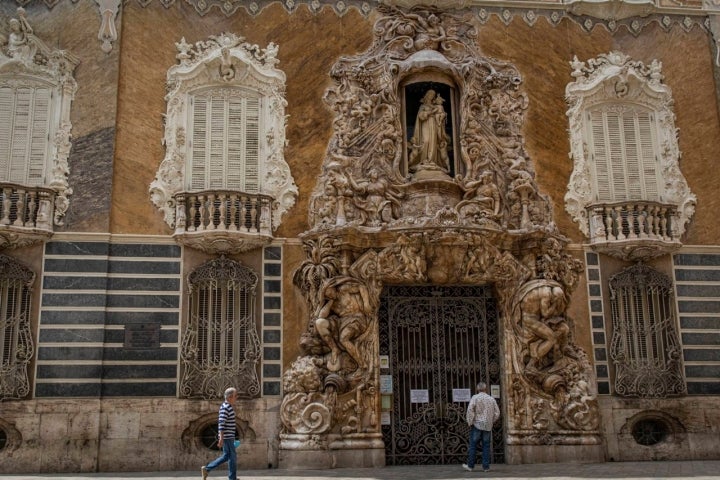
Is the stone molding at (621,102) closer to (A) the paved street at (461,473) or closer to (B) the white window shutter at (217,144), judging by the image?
(A) the paved street at (461,473)

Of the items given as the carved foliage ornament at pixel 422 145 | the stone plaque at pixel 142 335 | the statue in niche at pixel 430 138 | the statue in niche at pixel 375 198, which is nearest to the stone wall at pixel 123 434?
the stone plaque at pixel 142 335

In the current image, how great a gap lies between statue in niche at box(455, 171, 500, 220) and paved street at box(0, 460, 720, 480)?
5.22 m

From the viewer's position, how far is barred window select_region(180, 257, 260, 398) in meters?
16.5

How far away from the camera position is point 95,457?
1580 centimetres

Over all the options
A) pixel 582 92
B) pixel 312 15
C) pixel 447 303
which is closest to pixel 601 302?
pixel 447 303

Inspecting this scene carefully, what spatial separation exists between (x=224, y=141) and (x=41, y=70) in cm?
415

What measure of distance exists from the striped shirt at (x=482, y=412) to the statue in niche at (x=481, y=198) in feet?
13.0

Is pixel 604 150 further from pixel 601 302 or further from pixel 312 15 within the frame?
pixel 312 15

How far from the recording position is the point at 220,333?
1686cm

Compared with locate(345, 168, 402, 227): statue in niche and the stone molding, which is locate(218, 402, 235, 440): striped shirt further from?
the stone molding

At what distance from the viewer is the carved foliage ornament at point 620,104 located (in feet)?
61.0

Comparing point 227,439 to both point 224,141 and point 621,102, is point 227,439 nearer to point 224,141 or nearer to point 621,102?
point 224,141

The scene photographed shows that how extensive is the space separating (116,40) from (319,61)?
446cm

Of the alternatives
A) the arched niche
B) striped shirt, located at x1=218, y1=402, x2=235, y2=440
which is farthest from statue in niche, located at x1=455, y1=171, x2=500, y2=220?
striped shirt, located at x1=218, y1=402, x2=235, y2=440
